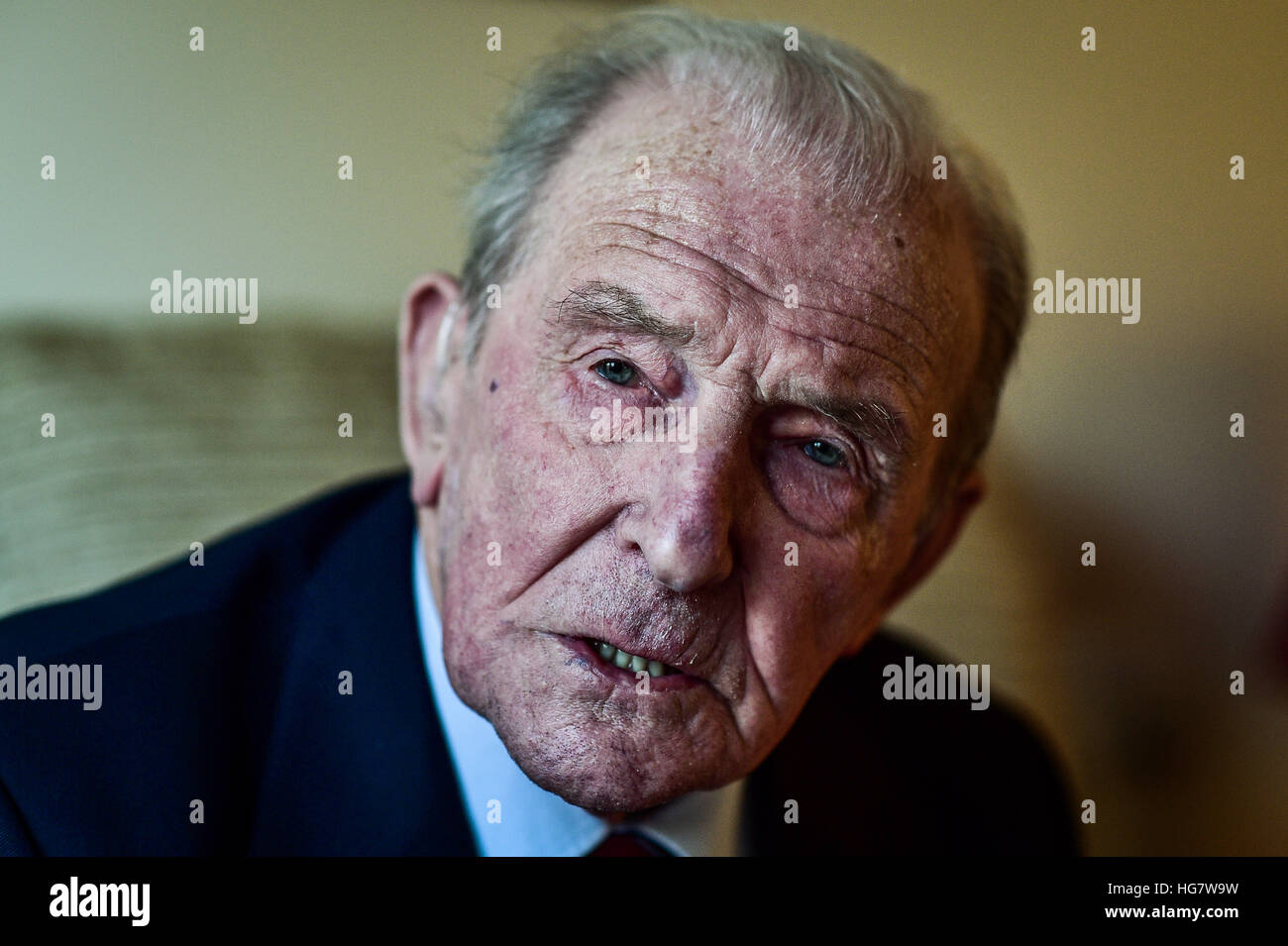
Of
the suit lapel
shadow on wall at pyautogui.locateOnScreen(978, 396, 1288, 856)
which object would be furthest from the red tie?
shadow on wall at pyautogui.locateOnScreen(978, 396, 1288, 856)

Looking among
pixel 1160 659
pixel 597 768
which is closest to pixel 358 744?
pixel 597 768

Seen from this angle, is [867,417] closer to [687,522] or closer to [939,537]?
[687,522]

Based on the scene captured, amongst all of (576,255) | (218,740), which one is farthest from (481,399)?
(218,740)

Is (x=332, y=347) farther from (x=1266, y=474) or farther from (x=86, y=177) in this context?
(x=1266, y=474)

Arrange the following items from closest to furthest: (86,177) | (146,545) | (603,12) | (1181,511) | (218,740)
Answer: (218,740) → (146,545) → (86,177) → (603,12) → (1181,511)

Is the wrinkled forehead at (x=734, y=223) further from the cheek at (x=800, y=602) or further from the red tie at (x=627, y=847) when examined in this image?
the red tie at (x=627, y=847)

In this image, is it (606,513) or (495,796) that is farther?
(495,796)

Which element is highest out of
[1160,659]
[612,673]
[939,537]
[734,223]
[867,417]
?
[734,223]

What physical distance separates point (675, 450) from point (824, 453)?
190 mm

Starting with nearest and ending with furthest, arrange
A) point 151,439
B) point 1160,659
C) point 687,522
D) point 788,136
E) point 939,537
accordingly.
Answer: point 687,522
point 788,136
point 939,537
point 151,439
point 1160,659

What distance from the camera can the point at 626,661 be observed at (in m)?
1.00

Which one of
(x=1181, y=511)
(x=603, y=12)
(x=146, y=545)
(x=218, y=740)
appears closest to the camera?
(x=218, y=740)

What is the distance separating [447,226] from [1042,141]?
→ 1091mm

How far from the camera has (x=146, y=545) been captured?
1571 millimetres
